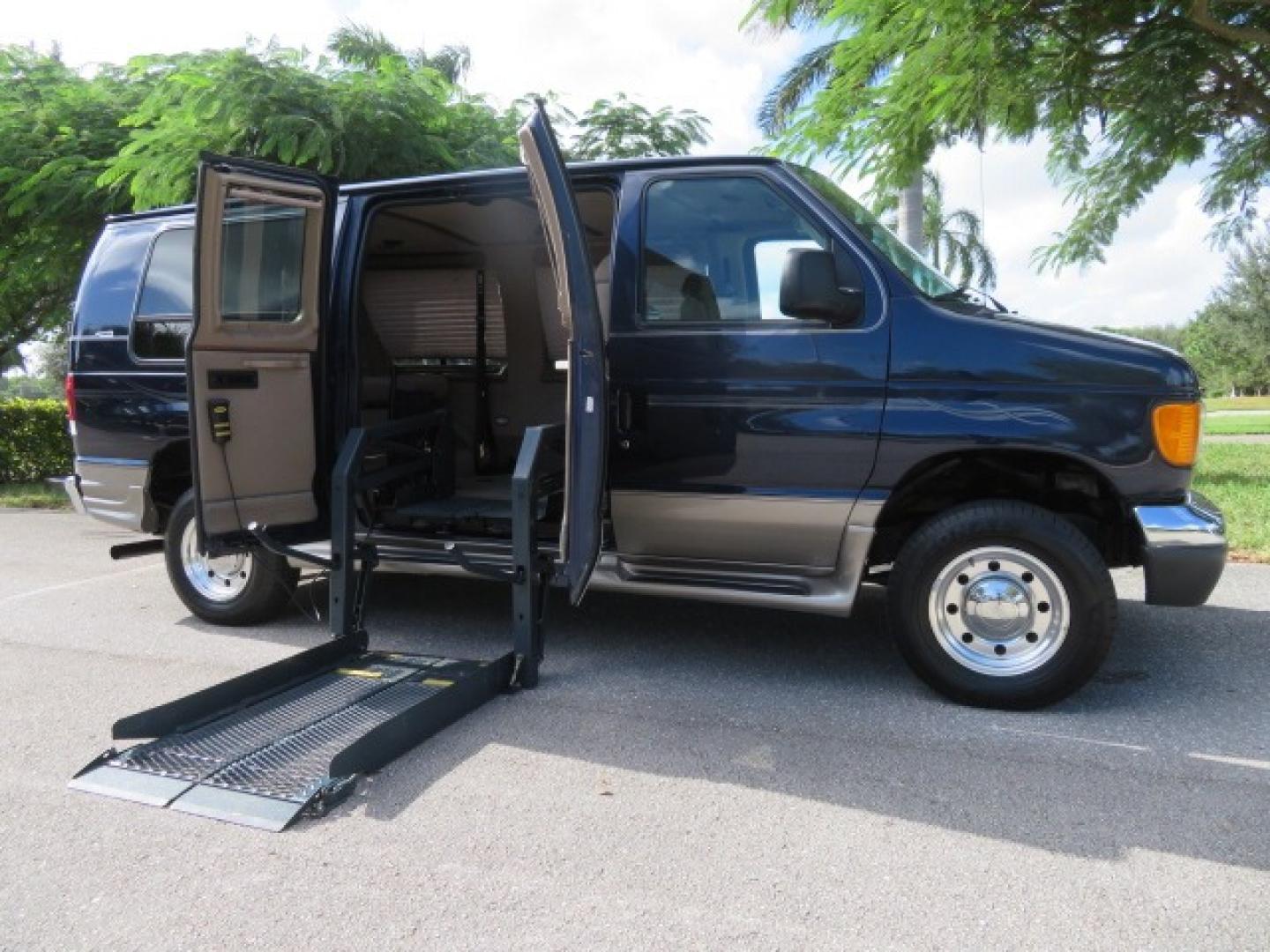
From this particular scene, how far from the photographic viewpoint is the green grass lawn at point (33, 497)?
A: 10828 millimetres

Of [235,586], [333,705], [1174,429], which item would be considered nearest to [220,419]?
[235,586]

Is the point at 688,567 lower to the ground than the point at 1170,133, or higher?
lower

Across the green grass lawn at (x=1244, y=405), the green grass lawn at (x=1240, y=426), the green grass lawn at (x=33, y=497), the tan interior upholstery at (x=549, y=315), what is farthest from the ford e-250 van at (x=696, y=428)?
the green grass lawn at (x=1244, y=405)

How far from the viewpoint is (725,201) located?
13.7ft

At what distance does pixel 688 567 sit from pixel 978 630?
1.26 meters

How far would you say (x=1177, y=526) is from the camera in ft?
11.8

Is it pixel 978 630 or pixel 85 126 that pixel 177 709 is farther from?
pixel 85 126

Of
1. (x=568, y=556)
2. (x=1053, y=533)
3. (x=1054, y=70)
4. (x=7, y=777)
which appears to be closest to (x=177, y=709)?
(x=7, y=777)

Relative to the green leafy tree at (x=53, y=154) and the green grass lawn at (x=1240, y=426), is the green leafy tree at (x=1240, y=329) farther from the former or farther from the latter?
the green leafy tree at (x=53, y=154)

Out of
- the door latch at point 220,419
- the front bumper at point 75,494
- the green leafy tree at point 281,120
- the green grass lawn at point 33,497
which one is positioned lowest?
the green grass lawn at point 33,497

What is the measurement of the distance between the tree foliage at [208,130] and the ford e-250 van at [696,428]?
10.8ft

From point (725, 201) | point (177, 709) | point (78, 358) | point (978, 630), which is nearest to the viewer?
point (177, 709)

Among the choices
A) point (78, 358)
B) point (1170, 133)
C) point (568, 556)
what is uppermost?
point (1170, 133)

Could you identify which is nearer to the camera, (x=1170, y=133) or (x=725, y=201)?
(x=725, y=201)
